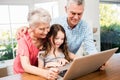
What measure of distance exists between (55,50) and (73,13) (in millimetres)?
426

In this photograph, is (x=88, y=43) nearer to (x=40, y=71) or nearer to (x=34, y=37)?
(x=34, y=37)

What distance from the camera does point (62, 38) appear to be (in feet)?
5.32

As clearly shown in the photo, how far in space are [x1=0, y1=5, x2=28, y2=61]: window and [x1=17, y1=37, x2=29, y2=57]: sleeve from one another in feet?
7.19

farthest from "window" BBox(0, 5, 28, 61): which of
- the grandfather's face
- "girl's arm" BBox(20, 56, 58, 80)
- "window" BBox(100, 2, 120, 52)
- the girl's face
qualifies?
"girl's arm" BBox(20, 56, 58, 80)

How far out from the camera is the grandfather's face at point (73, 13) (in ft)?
5.62

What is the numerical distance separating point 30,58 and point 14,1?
8.10 feet

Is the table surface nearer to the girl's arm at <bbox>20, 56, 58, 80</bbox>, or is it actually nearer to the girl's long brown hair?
the girl's arm at <bbox>20, 56, 58, 80</bbox>

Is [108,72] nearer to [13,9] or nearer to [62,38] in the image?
[62,38]

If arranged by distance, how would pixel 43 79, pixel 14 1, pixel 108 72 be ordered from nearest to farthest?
pixel 43 79, pixel 108 72, pixel 14 1

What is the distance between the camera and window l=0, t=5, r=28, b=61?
11.7 feet

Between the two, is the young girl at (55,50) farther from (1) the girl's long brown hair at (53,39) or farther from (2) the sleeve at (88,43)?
(2) the sleeve at (88,43)

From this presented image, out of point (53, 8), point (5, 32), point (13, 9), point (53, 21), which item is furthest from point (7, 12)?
point (53, 21)

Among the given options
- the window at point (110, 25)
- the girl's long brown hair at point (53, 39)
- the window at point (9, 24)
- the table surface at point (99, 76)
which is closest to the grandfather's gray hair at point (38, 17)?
the girl's long brown hair at point (53, 39)

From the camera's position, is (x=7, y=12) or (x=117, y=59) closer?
(x=117, y=59)
